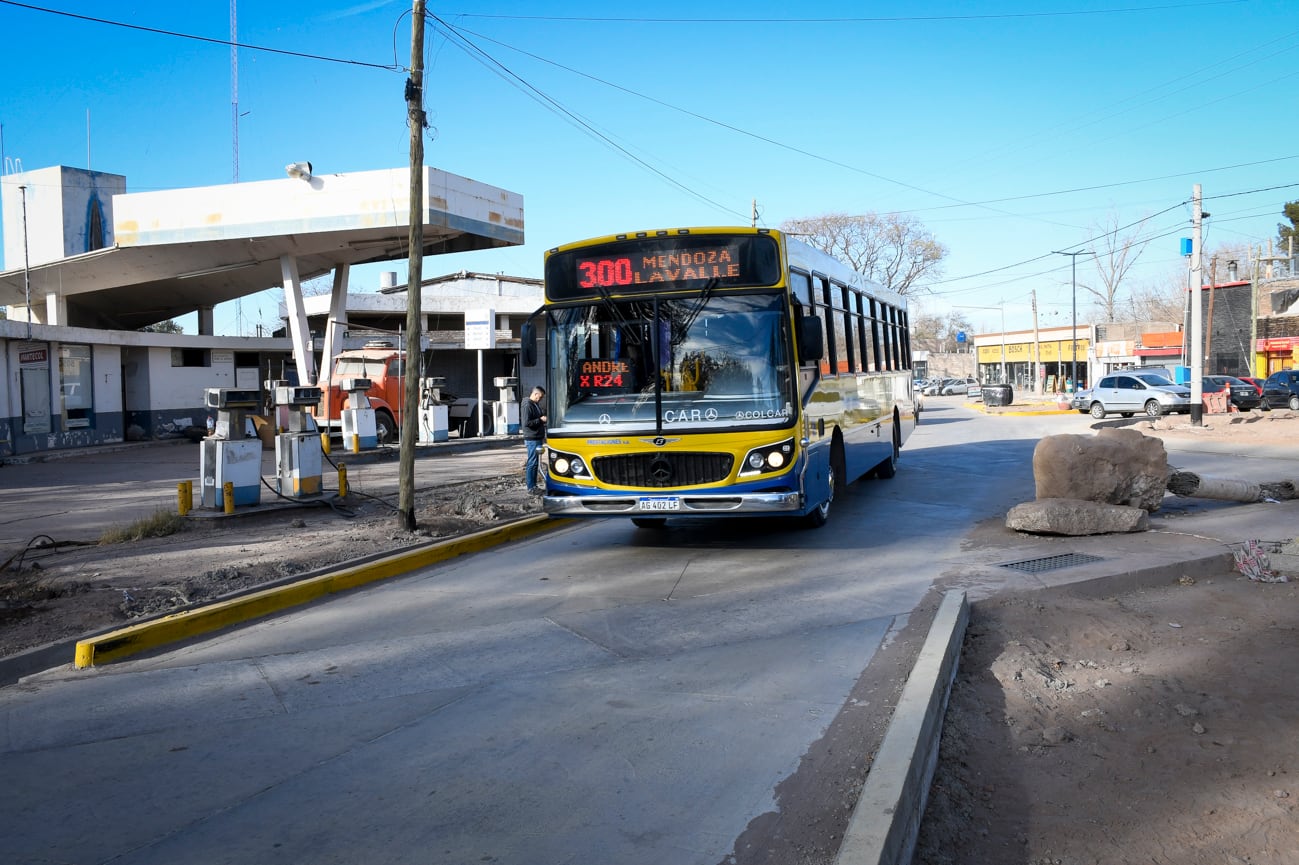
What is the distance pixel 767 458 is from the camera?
924 cm

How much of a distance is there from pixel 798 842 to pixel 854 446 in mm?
9445

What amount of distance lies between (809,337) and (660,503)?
2.20 meters

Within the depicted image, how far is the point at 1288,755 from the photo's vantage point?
4676 millimetres

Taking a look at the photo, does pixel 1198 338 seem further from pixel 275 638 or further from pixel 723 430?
pixel 275 638

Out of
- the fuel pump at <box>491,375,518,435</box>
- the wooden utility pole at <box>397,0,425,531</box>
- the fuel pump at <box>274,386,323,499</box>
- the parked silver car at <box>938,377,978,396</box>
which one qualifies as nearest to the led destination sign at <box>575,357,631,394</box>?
the wooden utility pole at <box>397,0,425,531</box>

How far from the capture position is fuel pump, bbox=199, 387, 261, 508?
12.5m

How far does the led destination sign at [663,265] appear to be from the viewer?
9.61m

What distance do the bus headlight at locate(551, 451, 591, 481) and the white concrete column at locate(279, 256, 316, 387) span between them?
1851 centimetres

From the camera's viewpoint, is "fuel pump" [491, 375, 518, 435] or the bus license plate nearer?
the bus license plate

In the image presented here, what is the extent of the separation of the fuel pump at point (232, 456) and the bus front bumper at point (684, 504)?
5.35 meters

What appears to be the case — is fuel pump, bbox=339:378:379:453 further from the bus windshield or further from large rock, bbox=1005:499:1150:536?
large rock, bbox=1005:499:1150:536

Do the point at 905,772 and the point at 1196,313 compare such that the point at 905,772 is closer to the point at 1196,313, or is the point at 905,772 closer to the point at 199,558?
the point at 199,558

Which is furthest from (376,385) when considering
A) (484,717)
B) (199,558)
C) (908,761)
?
(908,761)

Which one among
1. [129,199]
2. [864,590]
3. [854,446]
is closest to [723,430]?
[864,590]
